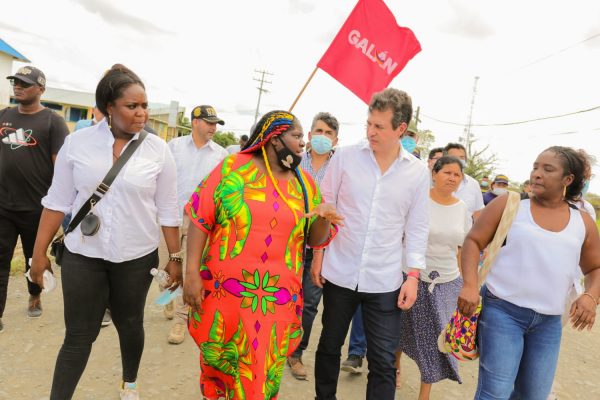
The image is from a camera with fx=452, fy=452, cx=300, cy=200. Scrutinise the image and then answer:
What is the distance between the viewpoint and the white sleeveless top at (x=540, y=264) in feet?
8.44

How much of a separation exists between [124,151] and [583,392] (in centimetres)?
459

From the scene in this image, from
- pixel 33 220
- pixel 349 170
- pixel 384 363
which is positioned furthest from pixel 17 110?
pixel 384 363

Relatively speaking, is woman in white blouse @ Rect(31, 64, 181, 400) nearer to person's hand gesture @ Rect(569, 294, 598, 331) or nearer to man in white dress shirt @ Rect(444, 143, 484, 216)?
person's hand gesture @ Rect(569, 294, 598, 331)

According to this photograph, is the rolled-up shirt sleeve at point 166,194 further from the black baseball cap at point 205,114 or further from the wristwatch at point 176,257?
the black baseball cap at point 205,114

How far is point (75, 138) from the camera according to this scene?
8.27ft

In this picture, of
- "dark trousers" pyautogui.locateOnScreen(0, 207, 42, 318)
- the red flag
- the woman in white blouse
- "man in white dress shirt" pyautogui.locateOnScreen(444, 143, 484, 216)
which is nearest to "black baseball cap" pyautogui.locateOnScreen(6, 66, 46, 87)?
"dark trousers" pyautogui.locateOnScreen(0, 207, 42, 318)

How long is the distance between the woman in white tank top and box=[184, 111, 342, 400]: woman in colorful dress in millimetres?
1091

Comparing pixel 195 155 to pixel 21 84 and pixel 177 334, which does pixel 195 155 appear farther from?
pixel 177 334

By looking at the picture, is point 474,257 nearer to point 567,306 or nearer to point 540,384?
point 567,306

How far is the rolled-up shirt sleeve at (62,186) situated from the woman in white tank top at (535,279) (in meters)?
2.34

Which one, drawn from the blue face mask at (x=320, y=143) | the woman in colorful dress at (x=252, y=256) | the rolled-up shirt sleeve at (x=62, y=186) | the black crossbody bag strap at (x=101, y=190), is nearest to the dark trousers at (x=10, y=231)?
the rolled-up shirt sleeve at (x=62, y=186)

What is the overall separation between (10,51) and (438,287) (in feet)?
101

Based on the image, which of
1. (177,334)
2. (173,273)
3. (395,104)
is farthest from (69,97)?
(395,104)

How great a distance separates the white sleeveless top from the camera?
2.57 metres
